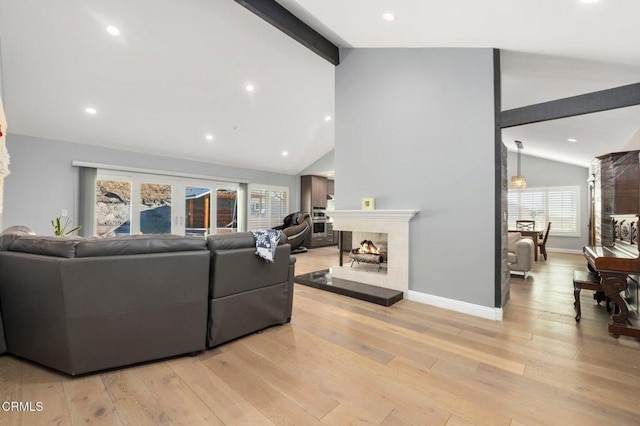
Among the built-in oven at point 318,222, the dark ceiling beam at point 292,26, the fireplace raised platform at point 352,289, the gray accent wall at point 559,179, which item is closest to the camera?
the dark ceiling beam at point 292,26

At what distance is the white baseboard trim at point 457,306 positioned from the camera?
2850mm

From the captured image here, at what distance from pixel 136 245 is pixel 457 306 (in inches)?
127

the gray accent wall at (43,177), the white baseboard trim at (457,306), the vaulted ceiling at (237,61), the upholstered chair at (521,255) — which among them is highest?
the vaulted ceiling at (237,61)

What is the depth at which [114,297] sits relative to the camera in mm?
1803

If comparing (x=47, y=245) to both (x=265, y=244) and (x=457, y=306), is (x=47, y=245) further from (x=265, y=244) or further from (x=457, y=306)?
(x=457, y=306)

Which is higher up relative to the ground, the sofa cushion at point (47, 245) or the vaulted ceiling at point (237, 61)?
the vaulted ceiling at point (237, 61)

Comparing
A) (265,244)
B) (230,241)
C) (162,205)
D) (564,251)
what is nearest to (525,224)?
(564,251)

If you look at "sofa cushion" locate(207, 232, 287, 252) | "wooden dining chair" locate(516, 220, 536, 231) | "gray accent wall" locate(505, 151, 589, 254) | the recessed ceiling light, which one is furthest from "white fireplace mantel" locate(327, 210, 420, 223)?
"wooden dining chair" locate(516, 220, 536, 231)

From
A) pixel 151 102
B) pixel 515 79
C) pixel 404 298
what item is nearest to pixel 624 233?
pixel 515 79

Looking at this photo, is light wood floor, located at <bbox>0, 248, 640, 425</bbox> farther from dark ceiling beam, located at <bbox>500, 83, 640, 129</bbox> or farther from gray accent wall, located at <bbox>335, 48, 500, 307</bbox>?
dark ceiling beam, located at <bbox>500, 83, 640, 129</bbox>

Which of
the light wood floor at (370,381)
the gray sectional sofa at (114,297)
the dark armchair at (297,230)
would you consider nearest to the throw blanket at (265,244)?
the gray sectional sofa at (114,297)

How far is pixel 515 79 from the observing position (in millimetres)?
3385

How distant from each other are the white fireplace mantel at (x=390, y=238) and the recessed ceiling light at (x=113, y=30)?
3768 millimetres

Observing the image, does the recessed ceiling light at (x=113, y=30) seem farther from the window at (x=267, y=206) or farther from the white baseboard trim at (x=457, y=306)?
the white baseboard trim at (x=457, y=306)
